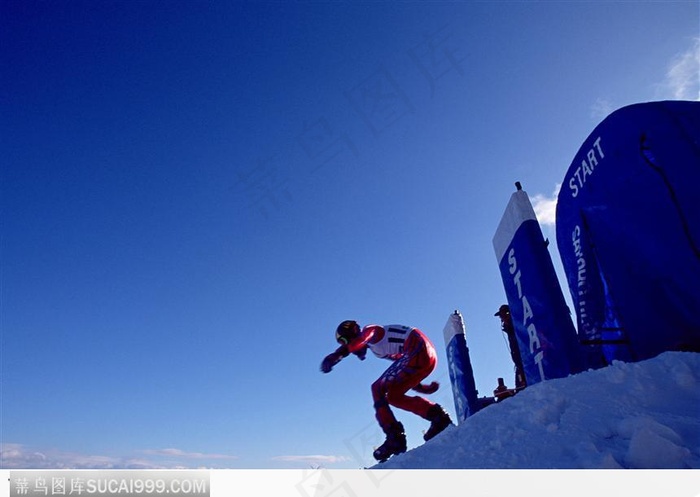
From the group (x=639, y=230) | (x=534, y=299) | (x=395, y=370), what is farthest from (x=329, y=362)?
(x=639, y=230)

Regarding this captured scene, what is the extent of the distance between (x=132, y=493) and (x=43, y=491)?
43cm

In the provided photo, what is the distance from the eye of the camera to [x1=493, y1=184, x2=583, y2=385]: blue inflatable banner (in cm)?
299

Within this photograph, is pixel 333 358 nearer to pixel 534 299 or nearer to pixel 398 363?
pixel 398 363

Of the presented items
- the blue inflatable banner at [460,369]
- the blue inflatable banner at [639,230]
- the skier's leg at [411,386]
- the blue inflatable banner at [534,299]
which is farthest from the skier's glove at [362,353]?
the blue inflatable banner at [460,369]

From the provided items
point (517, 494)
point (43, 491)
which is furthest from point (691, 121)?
point (43, 491)

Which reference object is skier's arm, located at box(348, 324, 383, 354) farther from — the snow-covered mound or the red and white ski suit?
the snow-covered mound

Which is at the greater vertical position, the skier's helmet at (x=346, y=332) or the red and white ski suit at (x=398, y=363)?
the skier's helmet at (x=346, y=332)

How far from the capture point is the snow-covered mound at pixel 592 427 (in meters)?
1.15

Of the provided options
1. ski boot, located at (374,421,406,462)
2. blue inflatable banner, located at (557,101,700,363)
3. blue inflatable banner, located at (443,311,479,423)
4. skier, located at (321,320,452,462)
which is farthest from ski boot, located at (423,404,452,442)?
blue inflatable banner, located at (443,311,479,423)

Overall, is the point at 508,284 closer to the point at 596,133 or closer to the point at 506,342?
the point at 596,133

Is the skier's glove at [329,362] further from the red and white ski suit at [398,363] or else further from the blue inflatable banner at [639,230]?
the blue inflatable banner at [639,230]

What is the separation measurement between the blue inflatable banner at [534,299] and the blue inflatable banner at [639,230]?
0.26 meters

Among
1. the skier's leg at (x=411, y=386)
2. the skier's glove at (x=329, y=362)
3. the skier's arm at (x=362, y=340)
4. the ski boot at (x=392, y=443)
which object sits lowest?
the ski boot at (x=392, y=443)

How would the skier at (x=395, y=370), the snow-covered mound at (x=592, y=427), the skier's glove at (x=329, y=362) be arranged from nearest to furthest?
the snow-covered mound at (x=592, y=427), the skier at (x=395, y=370), the skier's glove at (x=329, y=362)
